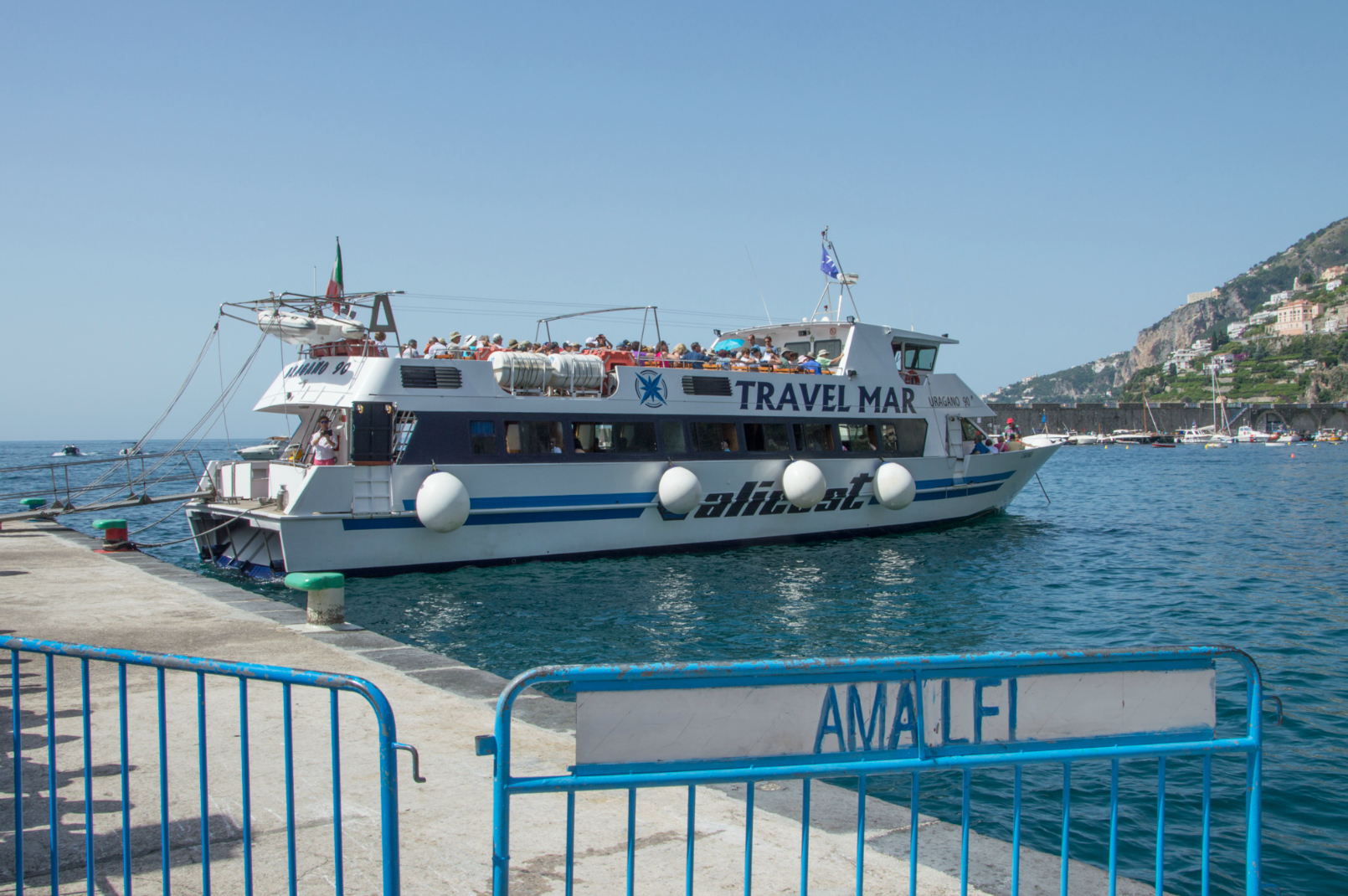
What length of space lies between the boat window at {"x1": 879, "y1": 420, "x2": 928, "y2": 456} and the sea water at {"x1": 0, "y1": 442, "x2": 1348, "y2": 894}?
2050 millimetres

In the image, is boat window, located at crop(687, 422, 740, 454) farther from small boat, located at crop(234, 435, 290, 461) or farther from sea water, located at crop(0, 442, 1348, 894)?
small boat, located at crop(234, 435, 290, 461)

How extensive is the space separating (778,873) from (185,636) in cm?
680

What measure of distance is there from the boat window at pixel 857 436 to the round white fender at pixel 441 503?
29.1ft

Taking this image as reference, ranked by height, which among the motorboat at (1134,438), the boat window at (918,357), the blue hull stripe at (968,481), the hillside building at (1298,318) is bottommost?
the blue hull stripe at (968,481)

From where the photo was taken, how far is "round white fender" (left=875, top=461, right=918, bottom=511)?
2000 centimetres

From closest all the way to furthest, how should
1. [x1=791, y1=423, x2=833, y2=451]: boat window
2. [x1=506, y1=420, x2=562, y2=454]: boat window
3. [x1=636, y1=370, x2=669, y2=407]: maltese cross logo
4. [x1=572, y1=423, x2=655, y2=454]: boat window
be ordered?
1. [x1=506, y1=420, x2=562, y2=454]: boat window
2. [x1=572, y1=423, x2=655, y2=454]: boat window
3. [x1=636, y1=370, x2=669, y2=407]: maltese cross logo
4. [x1=791, y1=423, x2=833, y2=451]: boat window

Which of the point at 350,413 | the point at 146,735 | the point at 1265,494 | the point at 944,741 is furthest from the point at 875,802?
the point at 1265,494

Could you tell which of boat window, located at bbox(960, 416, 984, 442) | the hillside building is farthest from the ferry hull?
the hillside building

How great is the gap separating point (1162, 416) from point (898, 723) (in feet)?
404

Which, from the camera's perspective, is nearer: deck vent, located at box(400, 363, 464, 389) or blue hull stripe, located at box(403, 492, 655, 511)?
deck vent, located at box(400, 363, 464, 389)

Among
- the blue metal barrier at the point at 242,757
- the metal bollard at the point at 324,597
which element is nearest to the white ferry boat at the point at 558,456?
the metal bollard at the point at 324,597

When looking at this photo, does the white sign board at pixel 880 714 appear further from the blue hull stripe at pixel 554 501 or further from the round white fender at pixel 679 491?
the round white fender at pixel 679 491

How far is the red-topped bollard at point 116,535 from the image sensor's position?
50.4 feet

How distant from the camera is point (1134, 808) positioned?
6.49 m
